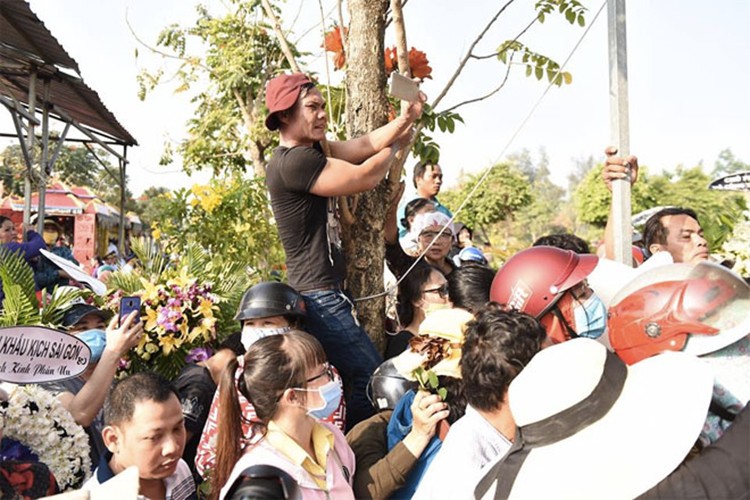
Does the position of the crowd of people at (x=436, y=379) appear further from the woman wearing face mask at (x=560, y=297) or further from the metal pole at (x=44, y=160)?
Result: the metal pole at (x=44, y=160)

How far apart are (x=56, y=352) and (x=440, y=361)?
4.98 ft

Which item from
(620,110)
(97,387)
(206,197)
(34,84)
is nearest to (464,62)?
(620,110)

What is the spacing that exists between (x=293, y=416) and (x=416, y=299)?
5.76 ft

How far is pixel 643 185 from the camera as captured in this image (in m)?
31.5

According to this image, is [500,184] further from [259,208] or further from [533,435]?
[533,435]

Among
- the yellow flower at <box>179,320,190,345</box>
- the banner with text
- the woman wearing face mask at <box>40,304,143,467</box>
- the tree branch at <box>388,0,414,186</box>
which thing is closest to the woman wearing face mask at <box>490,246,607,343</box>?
the tree branch at <box>388,0,414,186</box>

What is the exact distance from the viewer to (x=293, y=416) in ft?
8.04

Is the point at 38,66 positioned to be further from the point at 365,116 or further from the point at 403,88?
the point at 403,88

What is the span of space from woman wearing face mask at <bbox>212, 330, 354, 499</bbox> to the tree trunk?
1.20 meters

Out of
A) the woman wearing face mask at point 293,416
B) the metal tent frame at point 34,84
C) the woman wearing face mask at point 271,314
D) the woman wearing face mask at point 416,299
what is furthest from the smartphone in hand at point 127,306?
the metal tent frame at point 34,84

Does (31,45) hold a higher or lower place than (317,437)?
higher

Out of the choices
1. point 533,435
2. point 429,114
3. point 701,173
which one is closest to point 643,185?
point 701,173

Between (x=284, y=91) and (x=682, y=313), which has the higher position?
(x=284, y=91)

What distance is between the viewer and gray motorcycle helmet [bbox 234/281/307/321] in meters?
3.28
